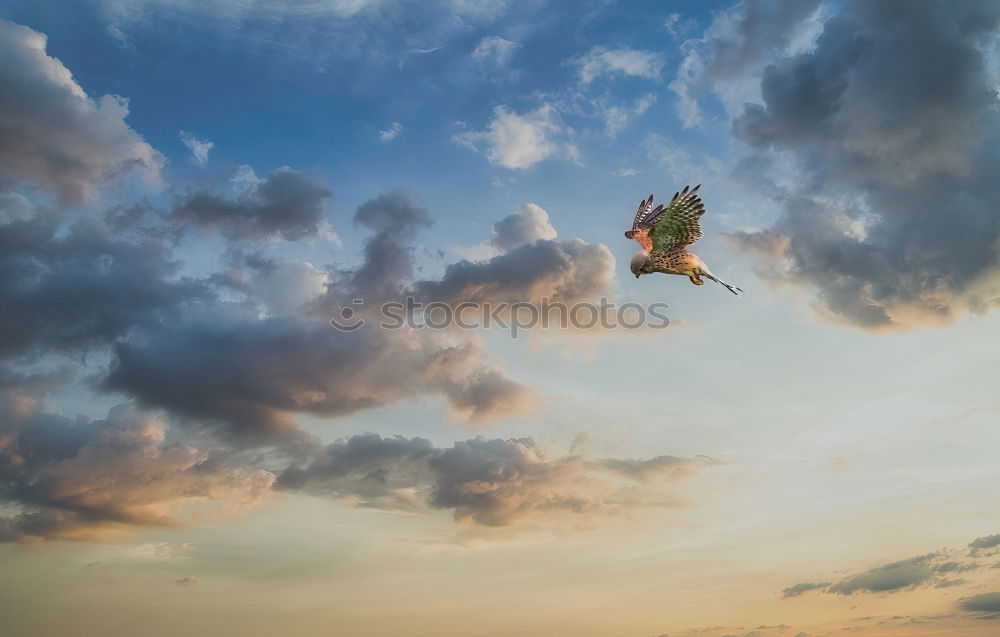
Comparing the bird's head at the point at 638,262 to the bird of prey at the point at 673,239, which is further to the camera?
the bird's head at the point at 638,262

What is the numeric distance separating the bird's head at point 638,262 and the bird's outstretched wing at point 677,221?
657 millimetres

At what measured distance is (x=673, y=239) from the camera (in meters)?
33.7

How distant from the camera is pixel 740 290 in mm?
33219

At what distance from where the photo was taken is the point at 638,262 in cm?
3522

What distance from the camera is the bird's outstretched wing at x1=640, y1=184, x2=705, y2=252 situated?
32344 mm

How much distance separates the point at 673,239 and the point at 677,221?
3.62 feet

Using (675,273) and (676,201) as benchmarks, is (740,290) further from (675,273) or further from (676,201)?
(676,201)

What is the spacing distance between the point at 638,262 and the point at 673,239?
231 cm

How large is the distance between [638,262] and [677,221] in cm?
323

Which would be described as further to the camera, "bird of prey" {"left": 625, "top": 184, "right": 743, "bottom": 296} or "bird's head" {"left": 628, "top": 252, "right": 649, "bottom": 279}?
"bird's head" {"left": 628, "top": 252, "right": 649, "bottom": 279}

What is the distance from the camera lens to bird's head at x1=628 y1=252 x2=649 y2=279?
34969mm

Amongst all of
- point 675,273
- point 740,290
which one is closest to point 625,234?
point 675,273

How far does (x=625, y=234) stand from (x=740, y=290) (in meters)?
6.84

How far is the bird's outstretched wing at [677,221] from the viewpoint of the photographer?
32.3 m
